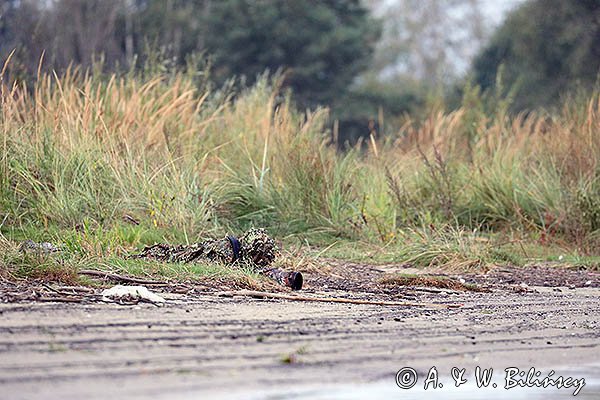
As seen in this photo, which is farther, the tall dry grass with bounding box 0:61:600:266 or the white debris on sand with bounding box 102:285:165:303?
the tall dry grass with bounding box 0:61:600:266

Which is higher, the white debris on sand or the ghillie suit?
the white debris on sand

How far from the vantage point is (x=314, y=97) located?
23.6m

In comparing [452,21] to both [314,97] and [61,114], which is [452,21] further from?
[61,114]

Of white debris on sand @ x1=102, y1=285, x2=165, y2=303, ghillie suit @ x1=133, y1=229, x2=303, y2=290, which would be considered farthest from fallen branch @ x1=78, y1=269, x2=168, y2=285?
ghillie suit @ x1=133, y1=229, x2=303, y2=290

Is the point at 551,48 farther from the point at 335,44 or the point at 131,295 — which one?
the point at 131,295

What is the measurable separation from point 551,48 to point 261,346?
77.1ft

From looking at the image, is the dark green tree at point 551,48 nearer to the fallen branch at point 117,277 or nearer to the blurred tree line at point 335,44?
the blurred tree line at point 335,44

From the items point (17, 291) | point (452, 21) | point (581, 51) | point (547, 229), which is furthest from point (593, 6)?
point (17, 291)

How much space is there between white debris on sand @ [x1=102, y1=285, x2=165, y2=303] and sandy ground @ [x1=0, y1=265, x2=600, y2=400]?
0.29 feet

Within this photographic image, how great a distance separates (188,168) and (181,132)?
1.14 metres

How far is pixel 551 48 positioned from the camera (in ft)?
82.0

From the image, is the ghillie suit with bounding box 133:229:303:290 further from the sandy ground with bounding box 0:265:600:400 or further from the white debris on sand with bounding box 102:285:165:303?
the white debris on sand with bounding box 102:285:165:303
